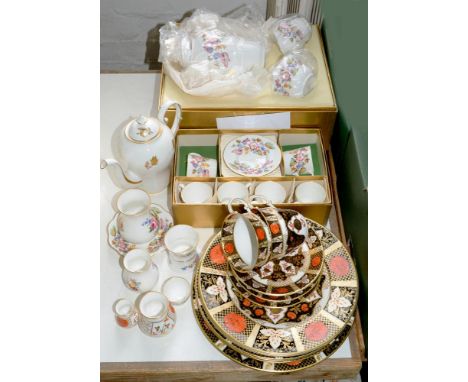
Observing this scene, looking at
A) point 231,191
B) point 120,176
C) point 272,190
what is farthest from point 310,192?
point 120,176

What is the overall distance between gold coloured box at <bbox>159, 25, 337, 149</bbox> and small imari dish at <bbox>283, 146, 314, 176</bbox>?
0.29 ft

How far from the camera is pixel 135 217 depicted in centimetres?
112

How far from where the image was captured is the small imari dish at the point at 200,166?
1.29 m

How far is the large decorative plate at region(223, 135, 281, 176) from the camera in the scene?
1271mm

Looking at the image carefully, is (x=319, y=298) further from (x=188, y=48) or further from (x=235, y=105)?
Result: (x=188, y=48)

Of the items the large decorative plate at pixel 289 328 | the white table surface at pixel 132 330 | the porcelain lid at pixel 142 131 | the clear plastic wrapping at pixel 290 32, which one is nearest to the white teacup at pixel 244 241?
the large decorative plate at pixel 289 328

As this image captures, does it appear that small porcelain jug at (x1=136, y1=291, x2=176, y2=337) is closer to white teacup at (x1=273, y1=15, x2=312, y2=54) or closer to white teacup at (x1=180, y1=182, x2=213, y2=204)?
white teacup at (x1=180, y1=182, x2=213, y2=204)

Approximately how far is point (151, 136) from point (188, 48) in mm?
363

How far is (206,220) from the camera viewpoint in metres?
1.21

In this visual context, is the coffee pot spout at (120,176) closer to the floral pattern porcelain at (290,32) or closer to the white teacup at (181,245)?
the white teacup at (181,245)

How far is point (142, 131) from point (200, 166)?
22cm

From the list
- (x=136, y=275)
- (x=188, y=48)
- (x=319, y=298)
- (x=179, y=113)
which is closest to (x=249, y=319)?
(x=319, y=298)

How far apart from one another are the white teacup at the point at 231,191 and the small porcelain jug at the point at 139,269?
251mm

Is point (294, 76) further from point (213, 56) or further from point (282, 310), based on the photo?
point (282, 310)
